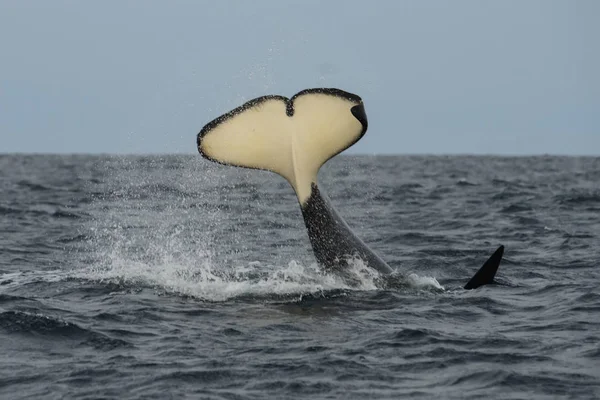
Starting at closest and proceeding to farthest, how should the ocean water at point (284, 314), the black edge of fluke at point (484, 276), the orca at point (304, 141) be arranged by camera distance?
the ocean water at point (284, 314), the orca at point (304, 141), the black edge of fluke at point (484, 276)

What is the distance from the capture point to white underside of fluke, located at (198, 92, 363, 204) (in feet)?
33.4

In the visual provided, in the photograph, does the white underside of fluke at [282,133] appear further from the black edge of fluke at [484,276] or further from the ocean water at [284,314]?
the black edge of fluke at [484,276]

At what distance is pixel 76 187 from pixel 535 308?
23.4 m

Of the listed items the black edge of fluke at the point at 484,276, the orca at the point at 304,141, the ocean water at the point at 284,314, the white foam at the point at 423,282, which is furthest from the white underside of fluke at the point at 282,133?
the black edge of fluke at the point at 484,276

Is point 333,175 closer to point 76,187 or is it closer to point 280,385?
point 76,187

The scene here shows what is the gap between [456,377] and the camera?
771 cm

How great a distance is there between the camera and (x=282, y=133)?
34.2 feet

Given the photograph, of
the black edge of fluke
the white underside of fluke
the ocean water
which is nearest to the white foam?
the ocean water

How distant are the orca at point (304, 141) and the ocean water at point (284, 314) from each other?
0.45 meters

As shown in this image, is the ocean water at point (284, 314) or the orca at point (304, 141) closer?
the ocean water at point (284, 314)

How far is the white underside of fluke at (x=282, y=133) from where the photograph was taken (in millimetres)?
10180

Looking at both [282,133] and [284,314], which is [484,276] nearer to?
[284,314]

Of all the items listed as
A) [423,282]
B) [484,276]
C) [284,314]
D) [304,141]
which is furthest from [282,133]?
[484,276]

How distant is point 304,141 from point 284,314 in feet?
6.04
